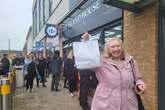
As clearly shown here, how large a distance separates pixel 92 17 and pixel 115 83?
9.29m

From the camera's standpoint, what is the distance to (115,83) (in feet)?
13.2

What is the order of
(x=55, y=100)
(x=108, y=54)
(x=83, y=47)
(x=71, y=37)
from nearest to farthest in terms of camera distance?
1. (x=83, y=47)
2. (x=108, y=54)
3. (x=55, y=100)
4. (x=71, y=37)

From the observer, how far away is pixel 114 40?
13.5 feet

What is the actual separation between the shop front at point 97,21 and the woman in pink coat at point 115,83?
18.6 ft

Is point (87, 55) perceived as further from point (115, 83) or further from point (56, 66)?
point (56, 66)

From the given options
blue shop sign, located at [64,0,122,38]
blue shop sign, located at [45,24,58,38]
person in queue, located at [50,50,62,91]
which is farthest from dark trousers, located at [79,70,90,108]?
blue shop sign, located at [45,24,58,38]

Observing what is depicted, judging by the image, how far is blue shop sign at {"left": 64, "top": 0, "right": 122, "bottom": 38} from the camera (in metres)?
10.7

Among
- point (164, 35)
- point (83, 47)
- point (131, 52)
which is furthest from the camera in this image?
point (131, 52)

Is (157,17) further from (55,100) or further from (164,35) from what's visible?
(55,100)

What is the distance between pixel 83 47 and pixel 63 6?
59.1 feet

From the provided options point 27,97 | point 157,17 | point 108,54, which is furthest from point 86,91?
point 27,97

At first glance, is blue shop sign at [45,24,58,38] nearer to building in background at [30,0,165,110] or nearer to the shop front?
the shop front

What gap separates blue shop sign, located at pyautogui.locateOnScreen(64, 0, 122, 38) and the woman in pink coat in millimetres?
5758

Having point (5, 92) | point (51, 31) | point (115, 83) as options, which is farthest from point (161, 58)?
point (51, 31)
